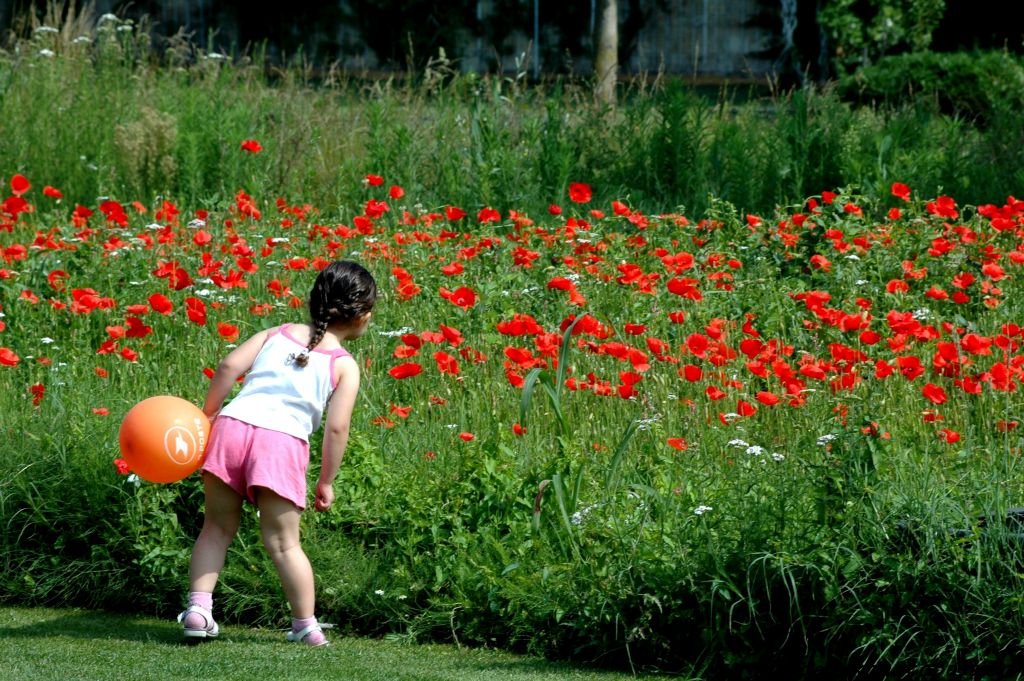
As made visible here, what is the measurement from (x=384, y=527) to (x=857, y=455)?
5.28 ft

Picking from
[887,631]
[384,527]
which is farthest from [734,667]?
[384,527]

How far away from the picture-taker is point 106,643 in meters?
4.27

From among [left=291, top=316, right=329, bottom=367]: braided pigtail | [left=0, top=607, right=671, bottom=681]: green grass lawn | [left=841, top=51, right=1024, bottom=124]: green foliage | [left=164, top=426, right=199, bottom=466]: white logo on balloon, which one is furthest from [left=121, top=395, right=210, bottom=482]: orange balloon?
[left=841, top=51, right=1024, bottom=124]: green foliage

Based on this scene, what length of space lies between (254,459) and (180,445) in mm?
219

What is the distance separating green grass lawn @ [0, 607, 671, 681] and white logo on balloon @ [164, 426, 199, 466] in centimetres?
58

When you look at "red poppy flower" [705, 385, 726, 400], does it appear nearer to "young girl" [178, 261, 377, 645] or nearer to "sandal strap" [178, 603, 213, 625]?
"young girl" [178, 261, 377, 645]

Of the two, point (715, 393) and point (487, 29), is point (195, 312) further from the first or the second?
point (487, 29)

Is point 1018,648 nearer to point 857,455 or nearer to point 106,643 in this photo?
point 857,455

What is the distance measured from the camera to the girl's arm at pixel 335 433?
4.23 metres

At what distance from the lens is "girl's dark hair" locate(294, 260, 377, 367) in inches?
169

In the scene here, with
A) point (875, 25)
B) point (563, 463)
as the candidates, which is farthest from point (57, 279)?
point (875, 25)

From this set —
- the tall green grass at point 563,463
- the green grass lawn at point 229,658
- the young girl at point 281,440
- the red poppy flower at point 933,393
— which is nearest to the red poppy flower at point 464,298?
the tall green grass at point 563,463

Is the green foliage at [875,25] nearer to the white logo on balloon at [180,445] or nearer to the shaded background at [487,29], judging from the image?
the shaded background at [487,29]

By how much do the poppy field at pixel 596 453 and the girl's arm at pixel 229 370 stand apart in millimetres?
540
